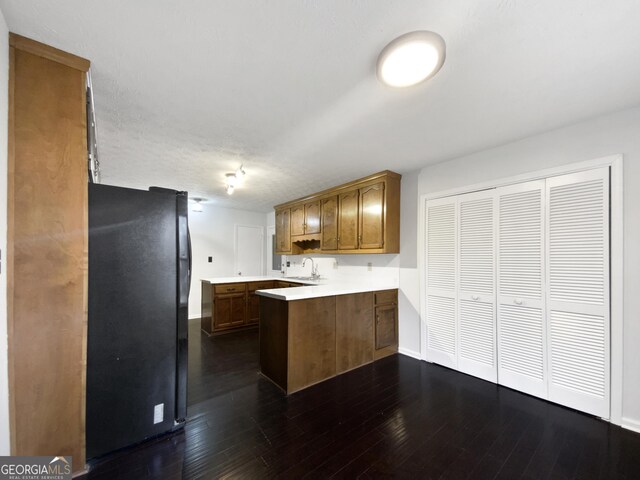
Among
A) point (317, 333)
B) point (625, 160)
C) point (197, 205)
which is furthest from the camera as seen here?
point (197, 205)

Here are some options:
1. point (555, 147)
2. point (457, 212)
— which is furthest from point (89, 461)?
point (555, 147)

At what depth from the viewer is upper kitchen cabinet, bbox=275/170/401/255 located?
3.51 meters

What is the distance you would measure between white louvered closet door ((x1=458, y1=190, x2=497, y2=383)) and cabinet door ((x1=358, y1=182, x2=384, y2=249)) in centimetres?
94

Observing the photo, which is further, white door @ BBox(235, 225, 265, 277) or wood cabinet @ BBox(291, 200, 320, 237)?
white door @ BBox(235, 225, 265, 277)

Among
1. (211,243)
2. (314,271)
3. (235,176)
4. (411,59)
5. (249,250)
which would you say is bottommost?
(314,271)

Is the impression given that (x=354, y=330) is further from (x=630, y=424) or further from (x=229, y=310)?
(x=229, y=310)

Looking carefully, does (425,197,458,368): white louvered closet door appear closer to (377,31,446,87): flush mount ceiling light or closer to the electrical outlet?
(377,31,446,87): flush mount ceiling light

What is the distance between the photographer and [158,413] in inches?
74.7

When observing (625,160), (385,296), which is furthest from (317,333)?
(625,160)

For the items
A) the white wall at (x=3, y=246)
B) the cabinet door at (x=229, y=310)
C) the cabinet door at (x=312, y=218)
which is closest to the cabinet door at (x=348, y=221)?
the cabinet door at (x=312, y=218)

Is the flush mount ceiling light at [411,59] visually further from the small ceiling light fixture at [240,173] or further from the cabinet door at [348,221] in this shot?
the cabinet door at [348,221]

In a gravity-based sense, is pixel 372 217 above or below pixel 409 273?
above

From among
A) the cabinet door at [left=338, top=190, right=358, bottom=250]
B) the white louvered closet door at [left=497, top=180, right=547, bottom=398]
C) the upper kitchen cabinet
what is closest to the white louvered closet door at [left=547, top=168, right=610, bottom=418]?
the white louvered closet door at [left=497, top=180, right=547, bottom=398]

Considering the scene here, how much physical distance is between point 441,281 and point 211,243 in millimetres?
4799
